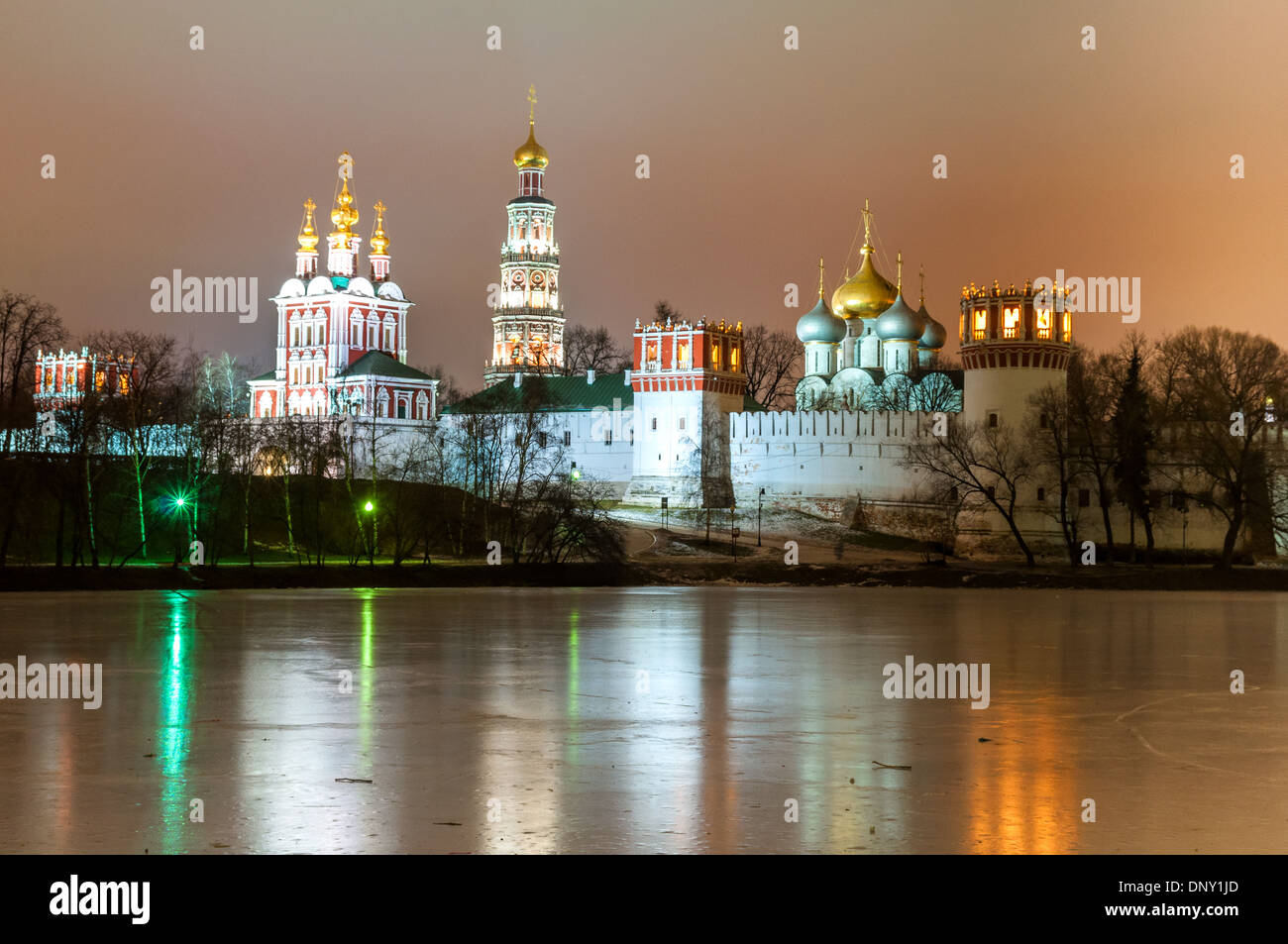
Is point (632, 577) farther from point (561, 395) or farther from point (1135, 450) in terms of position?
point (561, 395)

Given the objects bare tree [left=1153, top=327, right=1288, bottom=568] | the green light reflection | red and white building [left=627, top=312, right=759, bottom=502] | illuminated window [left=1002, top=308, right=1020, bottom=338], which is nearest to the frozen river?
the green light reflection

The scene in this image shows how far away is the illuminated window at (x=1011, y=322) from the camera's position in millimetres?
58844

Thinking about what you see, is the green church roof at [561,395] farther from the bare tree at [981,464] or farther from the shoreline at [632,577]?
the shoreline at [632,577]

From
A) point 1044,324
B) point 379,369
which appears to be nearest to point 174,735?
point 1044,324

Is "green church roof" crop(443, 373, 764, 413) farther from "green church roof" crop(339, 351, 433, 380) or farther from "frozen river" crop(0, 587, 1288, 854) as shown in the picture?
"frozen river" crop(0, 587, 1288, 854)

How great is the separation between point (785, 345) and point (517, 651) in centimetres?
7388

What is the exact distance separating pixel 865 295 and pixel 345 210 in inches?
1354

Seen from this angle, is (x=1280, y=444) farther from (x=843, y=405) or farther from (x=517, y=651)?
(x=517, y=651)

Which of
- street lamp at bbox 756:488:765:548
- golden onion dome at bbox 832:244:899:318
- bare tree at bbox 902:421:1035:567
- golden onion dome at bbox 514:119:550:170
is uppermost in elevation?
golden onion dome at bbox 514:119:550:170

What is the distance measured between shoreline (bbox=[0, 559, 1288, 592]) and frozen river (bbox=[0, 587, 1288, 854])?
41.8 feet

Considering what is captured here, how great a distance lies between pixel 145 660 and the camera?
19781 mm

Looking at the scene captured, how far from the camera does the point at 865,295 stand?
72062 mm

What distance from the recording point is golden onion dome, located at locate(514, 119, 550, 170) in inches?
3787
